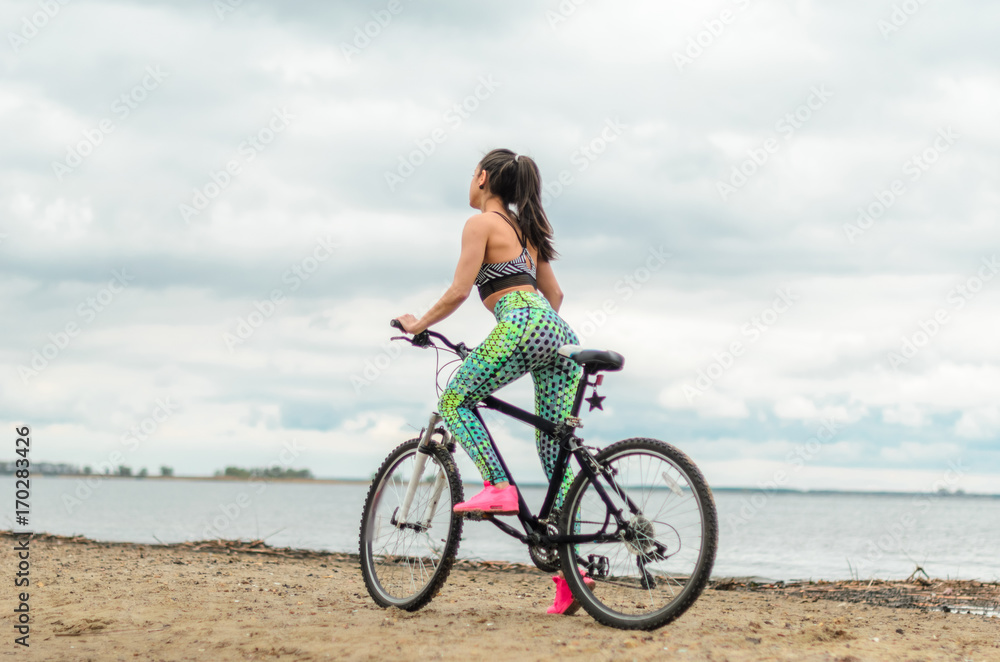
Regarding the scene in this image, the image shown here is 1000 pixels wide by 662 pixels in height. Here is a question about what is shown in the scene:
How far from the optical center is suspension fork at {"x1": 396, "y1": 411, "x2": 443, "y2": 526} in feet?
16.0

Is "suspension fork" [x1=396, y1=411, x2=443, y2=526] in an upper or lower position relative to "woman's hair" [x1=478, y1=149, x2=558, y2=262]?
lower

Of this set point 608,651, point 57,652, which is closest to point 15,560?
point 57,652

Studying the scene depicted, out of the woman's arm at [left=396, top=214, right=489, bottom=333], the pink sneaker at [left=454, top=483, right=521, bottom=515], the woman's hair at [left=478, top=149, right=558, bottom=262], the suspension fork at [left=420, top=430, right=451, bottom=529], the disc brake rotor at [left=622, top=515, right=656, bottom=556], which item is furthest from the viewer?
the suspension fork at [left=420, top=430, right=451, bottom=529]

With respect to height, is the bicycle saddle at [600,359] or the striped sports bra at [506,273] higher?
the striped sports bra at [506,273]

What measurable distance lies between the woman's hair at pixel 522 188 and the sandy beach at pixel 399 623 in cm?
209

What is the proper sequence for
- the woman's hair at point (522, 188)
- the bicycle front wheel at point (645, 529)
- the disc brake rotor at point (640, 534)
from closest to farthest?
1. the bicycle front wheel at point (645, 529)
2. the disc brake rotor at point (640, 534)
3. the woman's hair at point (522, 188)

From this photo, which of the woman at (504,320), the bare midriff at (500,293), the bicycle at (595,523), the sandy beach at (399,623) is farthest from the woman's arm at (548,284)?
the sandy beach at (399,623)

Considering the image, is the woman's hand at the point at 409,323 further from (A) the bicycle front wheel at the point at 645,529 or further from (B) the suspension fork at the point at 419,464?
(A) the bicycle front wheel at the point at 645,529

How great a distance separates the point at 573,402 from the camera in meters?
4.37

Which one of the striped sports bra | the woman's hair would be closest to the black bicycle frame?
the striped sports bra

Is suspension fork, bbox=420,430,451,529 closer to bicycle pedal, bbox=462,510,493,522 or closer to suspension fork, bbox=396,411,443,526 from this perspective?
suspension fork, bbox=396,411,443,526

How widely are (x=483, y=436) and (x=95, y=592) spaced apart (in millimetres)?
3009

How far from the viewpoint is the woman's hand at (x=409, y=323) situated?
471 cm

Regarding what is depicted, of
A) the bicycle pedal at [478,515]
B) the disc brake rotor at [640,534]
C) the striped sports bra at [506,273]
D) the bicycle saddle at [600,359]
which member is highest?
the striped sports bra at [506,273]
